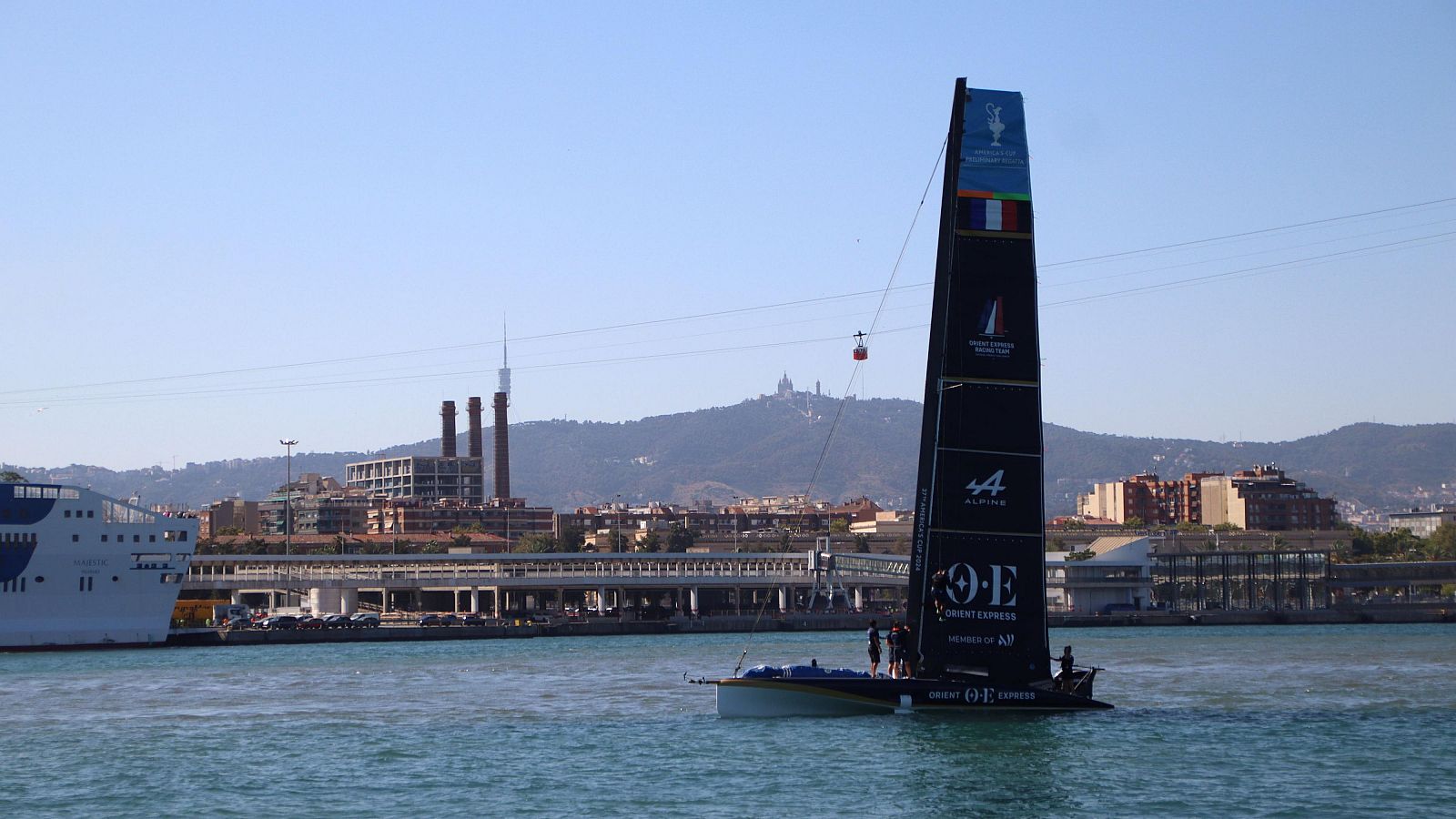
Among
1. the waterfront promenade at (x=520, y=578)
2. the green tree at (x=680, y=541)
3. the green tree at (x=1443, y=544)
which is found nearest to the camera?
the waterfront promenade at (x=520, y=578)

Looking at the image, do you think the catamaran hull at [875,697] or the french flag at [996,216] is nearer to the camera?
the catamaran hull at [875,697]

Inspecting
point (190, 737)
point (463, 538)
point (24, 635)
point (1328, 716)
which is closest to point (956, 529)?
point (1328, 716)

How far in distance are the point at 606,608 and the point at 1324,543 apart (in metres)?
92.9

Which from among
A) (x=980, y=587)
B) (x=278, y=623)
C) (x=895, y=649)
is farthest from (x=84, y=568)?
(x=980, y=587)

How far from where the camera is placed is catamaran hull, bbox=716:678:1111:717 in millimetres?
25969

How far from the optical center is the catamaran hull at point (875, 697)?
85.2ft

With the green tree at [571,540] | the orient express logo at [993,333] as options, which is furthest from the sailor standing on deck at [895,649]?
the green tree at [571,540]

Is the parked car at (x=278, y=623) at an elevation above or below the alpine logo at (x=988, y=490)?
below

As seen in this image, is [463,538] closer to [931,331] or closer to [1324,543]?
[1324,543]

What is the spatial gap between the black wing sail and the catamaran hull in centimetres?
41

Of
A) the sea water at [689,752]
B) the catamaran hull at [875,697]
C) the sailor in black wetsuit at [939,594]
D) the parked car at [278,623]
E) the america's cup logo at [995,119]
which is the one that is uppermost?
the america's cup logo at [995,119]

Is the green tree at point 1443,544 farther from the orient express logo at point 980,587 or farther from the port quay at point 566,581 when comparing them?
the orient express logo at point 980,587

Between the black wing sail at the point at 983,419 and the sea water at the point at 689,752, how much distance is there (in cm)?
176

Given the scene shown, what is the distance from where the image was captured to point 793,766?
929 inches
